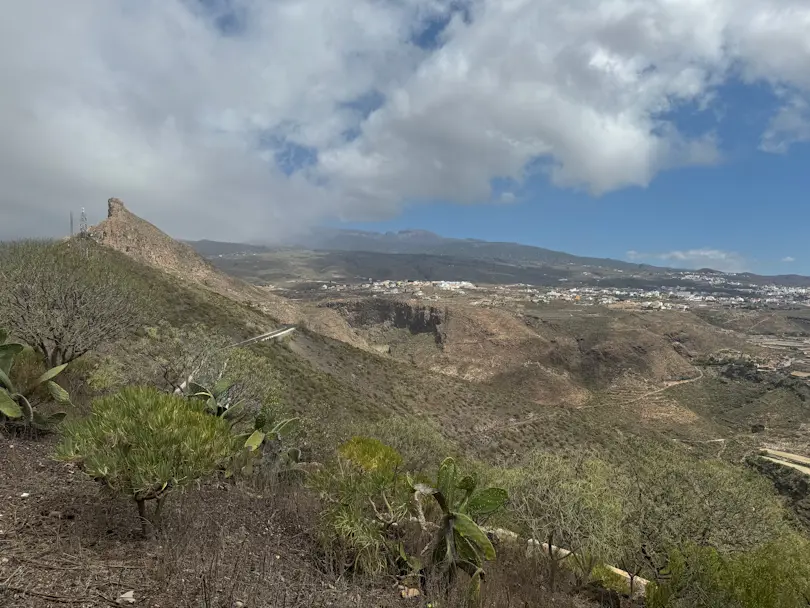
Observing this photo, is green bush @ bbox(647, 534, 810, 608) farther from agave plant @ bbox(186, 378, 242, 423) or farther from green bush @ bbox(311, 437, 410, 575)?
agave plant @ bbox(186, 378, 242, 423)

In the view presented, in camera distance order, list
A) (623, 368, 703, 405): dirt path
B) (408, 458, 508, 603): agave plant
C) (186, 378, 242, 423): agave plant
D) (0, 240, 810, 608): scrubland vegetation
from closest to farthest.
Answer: (0, 240, 810, 608): scrubland vegetation → (408, 458, 508, 603): agave plant → (186, 378, 242, 423): agave plant → (623, 368, 703, 405): dirt path

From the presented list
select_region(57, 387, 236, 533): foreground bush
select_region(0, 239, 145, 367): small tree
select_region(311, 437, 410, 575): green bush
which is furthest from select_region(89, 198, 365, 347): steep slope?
select_region(57, 387, 236, 533): foreground bush

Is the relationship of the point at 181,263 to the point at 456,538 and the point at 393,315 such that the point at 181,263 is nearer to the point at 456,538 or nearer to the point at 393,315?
the point at 393,315

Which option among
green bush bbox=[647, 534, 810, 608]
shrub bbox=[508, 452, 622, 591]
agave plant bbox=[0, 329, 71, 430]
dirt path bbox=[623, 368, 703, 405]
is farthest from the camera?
dirt path bbox=[623, 368, 703, 405]

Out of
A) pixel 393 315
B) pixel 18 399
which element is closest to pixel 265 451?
pixel 18 399

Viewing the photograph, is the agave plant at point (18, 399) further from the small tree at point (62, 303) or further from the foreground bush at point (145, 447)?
the small tree at point (62, 303)

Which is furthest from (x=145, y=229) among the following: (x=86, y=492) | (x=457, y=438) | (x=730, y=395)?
(x=730, y=395)

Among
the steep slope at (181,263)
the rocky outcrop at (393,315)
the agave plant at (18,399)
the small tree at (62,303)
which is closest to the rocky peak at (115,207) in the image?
the steep slope at (181,263)
